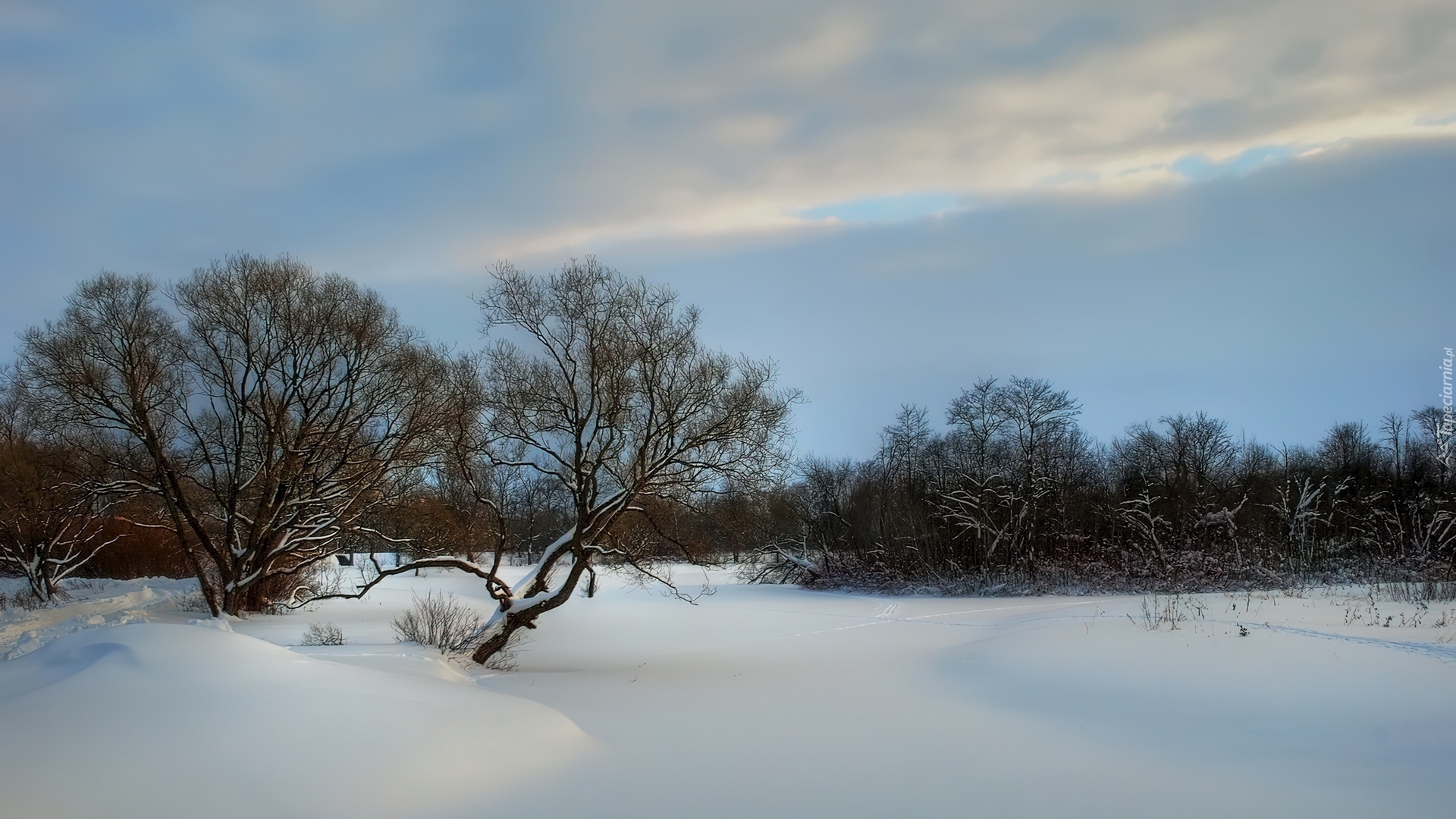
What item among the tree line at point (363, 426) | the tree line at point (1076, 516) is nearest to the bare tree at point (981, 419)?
the tree line at point (1076, 516)

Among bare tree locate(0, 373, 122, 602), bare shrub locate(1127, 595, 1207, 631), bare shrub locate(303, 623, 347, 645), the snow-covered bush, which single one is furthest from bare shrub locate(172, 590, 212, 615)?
bare shrub locate(1127, 595, 1207, 631)

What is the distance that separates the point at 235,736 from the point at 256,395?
1790 centimetres

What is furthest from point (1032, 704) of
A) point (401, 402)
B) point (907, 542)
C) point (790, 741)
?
point (907, 542)

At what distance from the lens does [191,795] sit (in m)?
5.68

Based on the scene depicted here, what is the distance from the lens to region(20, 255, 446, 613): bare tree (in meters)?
19.6

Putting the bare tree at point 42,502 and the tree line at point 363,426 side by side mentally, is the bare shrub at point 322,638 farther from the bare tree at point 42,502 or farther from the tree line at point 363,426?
the bare tree at point 42,502

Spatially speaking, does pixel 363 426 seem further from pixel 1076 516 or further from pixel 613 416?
pixel 1076 516

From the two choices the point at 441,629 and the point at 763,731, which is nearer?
the point at 763,731

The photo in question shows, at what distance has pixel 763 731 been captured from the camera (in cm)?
993

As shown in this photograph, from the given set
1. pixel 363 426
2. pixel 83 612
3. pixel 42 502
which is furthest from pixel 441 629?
pixel 42 502

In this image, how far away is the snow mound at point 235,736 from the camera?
5.73 meters

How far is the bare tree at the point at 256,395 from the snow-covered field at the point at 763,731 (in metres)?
8.71

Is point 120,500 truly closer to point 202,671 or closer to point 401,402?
Result: point 401,402

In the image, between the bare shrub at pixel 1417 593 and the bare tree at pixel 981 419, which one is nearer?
the bare shrub at pixel 1417 593
